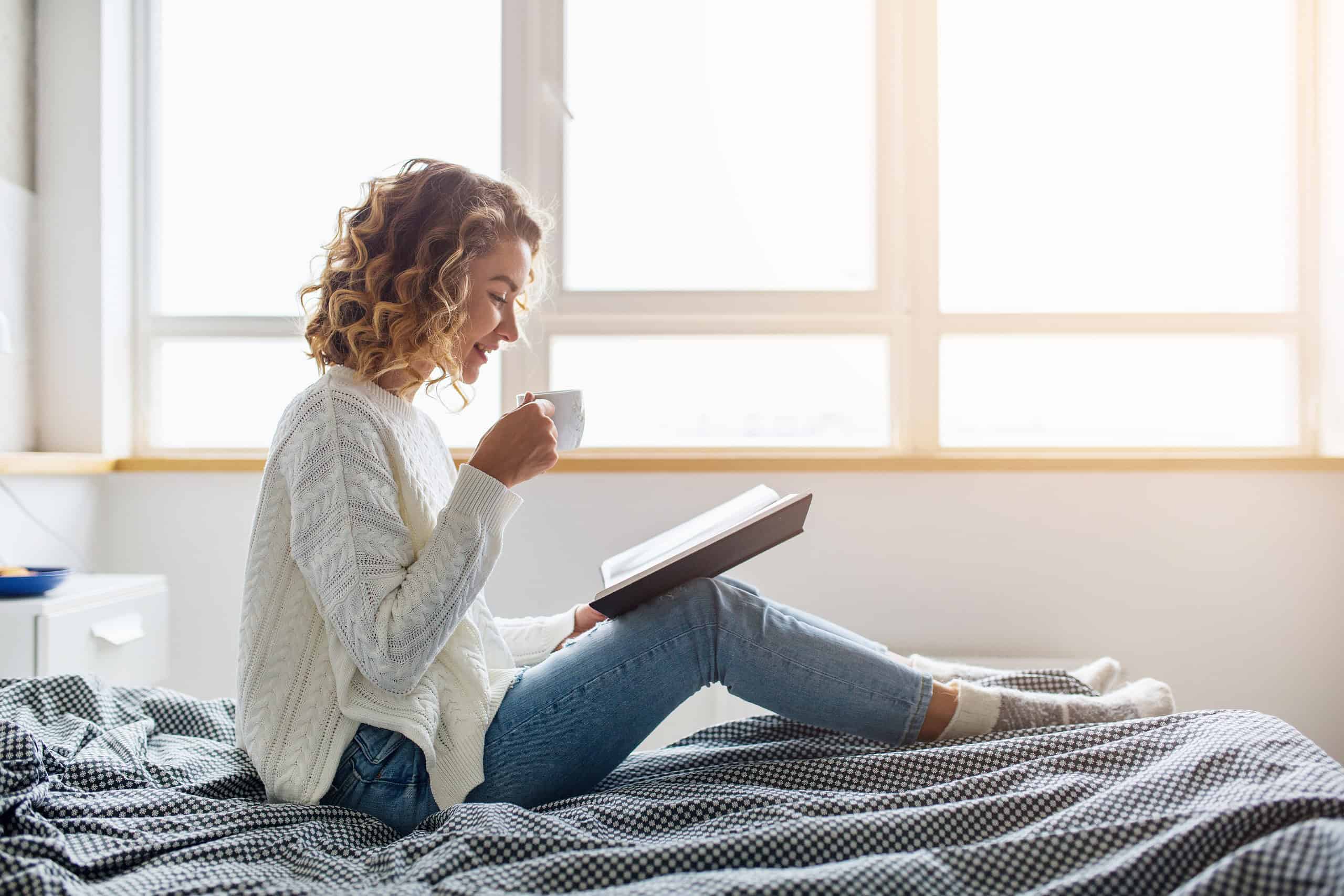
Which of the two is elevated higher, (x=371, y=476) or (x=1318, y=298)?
(x=1318, y=298)

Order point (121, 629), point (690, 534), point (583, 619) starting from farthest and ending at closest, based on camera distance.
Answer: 1. point (121, 629)
2. point (583, 619)
3. point (690, 534)

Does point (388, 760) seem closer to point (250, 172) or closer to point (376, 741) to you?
point (376, 741)

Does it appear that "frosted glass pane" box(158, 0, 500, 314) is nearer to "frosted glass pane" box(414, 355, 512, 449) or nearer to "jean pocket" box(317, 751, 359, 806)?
"frosted glass pane" box(414, 355, 512, 449)

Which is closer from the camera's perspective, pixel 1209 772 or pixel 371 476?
pixel 1209 772

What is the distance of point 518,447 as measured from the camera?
43.4 inches

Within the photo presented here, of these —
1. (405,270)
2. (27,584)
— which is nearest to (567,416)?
(405,270)

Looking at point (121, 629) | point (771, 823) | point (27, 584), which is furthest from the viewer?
point (121, 629)

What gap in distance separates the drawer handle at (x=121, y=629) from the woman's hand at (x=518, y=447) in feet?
3.27

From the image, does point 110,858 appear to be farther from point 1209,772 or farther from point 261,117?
point 261,117

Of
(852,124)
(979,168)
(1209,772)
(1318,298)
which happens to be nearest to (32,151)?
(852,124)

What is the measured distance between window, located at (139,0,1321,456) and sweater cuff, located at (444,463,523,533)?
3.83 ft

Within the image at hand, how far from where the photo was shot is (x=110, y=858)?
863mm

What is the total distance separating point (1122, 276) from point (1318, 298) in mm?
444

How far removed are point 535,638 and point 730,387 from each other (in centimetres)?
105
